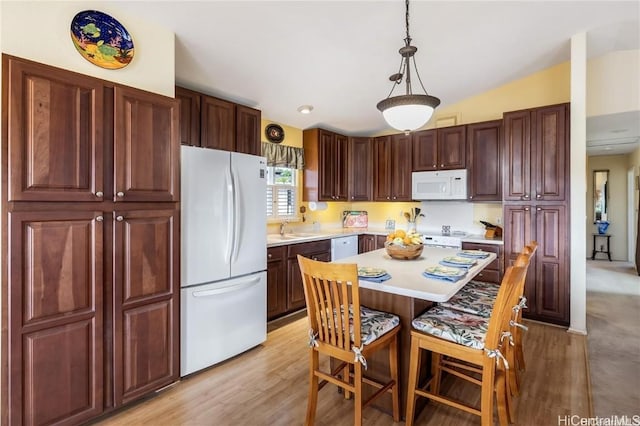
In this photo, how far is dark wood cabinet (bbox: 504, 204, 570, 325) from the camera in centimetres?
339

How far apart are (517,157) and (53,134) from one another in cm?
412

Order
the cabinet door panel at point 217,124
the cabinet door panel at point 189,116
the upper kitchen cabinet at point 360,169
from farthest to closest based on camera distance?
the upper kitchen cabinet at point 360,169 < the cabinet door panel at point 217,124 < the cabinet door panel at point 189,116

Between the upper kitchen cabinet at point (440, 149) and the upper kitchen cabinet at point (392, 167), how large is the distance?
0.46 ft

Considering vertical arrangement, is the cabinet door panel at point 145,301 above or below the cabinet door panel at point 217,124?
below

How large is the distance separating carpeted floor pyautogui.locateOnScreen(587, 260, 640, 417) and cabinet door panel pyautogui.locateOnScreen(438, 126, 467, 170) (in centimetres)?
233

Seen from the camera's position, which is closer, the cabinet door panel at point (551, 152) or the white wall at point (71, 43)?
the white wall at point (71, 43)

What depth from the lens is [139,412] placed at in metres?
2.04

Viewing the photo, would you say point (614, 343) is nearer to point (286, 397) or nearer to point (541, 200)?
point (541, 200)

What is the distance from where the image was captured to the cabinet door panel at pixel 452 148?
4258mm

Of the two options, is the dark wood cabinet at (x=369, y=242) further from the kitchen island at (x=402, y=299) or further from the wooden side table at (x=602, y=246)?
the wooden side table at (x=602, y=246)

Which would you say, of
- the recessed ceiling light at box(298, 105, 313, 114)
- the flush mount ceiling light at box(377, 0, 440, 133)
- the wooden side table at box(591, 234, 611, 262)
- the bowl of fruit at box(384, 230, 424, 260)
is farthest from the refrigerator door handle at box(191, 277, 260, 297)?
the wooden side table at box(591, 234, 611, 262)

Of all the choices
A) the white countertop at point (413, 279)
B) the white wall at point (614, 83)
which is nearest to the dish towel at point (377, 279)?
the white countertop at point (413, 279)

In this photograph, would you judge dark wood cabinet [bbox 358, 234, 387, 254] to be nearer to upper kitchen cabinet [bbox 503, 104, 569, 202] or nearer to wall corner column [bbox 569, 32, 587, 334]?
upper kitchen cabinet [bbox 503, 104, 569, 202]

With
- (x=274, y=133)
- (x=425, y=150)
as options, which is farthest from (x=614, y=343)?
(x=274, y=133)
